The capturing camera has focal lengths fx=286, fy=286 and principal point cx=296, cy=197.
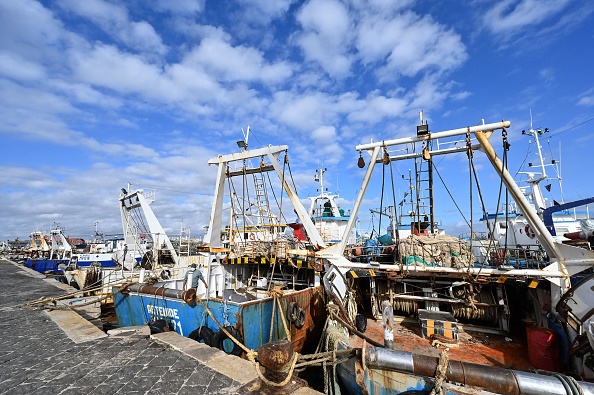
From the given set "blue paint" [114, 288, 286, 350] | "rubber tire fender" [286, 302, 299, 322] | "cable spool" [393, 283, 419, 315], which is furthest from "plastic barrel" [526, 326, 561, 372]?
"blue paint" [114, 288, 286, 350]

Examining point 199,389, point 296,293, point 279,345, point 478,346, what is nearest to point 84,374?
point 199,389

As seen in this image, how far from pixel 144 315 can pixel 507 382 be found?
1104 cm

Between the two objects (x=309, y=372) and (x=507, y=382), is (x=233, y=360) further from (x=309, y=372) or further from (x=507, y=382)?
(x=309, y=372)

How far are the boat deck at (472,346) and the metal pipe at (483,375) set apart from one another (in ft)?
9.33

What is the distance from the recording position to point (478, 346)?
272 inches

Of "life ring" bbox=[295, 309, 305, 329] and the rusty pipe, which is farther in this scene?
"life ring" bbox=[295, 309, 305, 329]

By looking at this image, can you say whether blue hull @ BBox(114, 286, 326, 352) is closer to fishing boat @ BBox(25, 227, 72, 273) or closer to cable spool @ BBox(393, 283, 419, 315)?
cable spool @ BBox(393, 283, 419, 315)

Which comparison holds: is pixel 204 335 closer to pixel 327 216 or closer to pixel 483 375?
pixel 483 375

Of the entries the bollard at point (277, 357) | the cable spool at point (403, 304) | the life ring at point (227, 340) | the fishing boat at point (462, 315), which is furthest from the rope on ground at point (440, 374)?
the cable spool at point (403, 304)

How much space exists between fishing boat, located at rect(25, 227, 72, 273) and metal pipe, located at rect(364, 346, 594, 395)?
1334 inches

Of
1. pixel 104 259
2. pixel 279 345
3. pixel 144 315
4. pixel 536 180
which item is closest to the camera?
pixel 279 345

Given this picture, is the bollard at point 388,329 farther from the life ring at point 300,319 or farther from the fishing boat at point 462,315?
the life ring at point 300,319

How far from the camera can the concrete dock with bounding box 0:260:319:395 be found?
447cm

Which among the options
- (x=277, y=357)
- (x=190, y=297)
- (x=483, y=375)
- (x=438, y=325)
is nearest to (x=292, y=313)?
(x=190, y=297)
